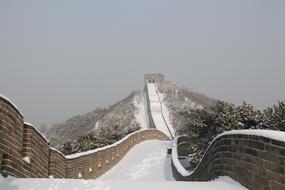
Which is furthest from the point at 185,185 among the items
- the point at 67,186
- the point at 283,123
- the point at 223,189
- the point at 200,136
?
the point at 200,136

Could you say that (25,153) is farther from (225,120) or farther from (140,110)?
(140,110)

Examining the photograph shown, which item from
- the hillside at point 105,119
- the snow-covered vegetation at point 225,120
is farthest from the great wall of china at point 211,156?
the hillside at point 105,119

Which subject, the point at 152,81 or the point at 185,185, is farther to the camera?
the point at 152,81

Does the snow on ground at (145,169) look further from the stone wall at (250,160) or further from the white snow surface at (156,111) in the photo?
the white snow surface at (156,111)

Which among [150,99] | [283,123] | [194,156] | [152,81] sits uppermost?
[152,81]

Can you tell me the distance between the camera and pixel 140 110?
89062 millimetres

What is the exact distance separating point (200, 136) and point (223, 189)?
16389 millimetres

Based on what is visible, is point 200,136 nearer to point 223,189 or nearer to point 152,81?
point 223,189

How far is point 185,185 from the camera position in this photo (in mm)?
5613

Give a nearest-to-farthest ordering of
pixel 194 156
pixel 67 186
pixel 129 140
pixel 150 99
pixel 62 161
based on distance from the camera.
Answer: pixel 67 186 < pixel 62 161 < pixel 194 156 < pixel 129 140 < pixel 150 99

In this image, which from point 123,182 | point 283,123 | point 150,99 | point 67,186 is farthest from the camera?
point 150,99

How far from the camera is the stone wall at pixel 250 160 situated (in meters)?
4.60

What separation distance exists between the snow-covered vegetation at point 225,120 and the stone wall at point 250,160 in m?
9.77

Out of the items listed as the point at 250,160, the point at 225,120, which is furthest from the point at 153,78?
the point at 250,160
